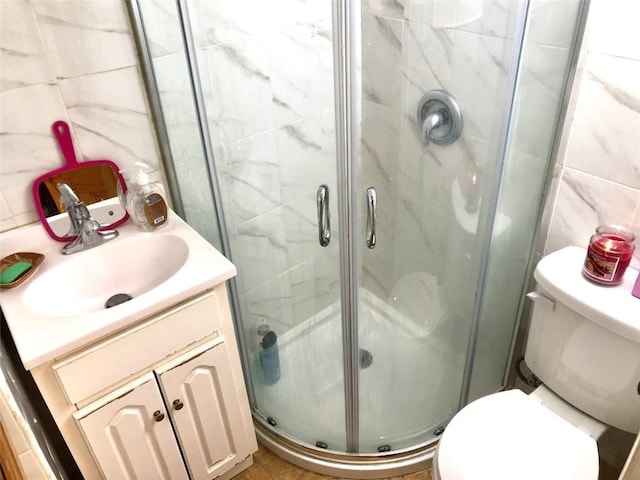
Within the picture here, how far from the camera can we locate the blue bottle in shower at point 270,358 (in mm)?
1684

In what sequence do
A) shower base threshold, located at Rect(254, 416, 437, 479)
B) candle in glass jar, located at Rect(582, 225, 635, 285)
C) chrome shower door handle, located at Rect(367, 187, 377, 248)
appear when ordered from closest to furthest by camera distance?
candle in glass jar, located at Rect(582, 225, 635, 285)
chrome shower door handle, located at Rect(367, 187, 377, 248)
shower base threshold, located at Rect(254, 416, 437, 479)

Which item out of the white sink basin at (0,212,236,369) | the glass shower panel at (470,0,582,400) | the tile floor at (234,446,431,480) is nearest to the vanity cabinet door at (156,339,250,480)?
the tile floor at (234,446,431,480)

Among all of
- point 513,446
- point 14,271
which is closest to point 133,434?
point 14,271

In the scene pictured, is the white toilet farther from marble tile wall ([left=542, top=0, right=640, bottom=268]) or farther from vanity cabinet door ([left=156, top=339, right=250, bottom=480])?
vanity cabinet door ([left=156, top=339, right=250, bottom=480])

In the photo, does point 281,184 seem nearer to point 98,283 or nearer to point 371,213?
point 371,213

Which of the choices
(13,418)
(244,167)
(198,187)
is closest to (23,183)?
(198,187)

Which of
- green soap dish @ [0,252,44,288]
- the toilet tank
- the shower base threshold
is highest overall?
green soap dish @ [0,252,44,288]

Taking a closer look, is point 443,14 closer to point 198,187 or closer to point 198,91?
point 198,91

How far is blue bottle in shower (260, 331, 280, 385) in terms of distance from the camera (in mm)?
1684

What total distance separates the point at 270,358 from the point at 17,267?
2.66 ft

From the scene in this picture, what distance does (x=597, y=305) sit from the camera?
1.17 meters

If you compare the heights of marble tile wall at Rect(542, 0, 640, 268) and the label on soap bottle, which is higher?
marble tile wall at Rect(542, 0, 640, 268)

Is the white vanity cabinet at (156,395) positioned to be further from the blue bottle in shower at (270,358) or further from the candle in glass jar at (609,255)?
the candle in glass jar at (609,255)

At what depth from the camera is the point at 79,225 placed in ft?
4.42
